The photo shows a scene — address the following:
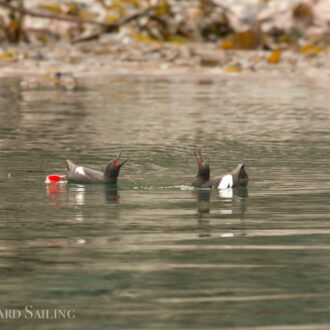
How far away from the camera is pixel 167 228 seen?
34.5 feet

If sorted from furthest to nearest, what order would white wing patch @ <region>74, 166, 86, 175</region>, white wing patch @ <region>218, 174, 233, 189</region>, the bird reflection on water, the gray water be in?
white wing patch @ <region>74, 166, 86, 175</region> → white wing patch @ <region>218, 174, 233, 189</region> → the bird reflection on water → the gray water

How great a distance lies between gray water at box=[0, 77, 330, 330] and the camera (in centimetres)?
751

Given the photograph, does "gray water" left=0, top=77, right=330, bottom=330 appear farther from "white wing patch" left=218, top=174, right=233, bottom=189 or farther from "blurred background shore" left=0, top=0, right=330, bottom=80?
"blurred background shore" left=0, top=0, right=330, bottom=80

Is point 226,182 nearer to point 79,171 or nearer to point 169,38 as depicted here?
point 79,171

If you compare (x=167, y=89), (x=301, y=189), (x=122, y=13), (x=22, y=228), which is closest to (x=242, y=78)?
(x=167, y=89)

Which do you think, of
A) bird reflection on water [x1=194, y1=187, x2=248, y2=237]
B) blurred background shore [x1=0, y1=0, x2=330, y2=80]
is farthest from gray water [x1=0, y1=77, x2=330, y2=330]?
blurred background shore [x1=0, y1=0, x2=330, y2=80]

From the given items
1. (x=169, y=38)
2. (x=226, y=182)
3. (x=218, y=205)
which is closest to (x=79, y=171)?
(x=226, y=182)

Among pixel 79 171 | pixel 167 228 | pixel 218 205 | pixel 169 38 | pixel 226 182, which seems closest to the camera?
pixel 167 228

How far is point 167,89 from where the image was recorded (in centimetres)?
3312

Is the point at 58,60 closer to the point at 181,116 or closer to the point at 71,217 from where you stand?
the point at 181,116

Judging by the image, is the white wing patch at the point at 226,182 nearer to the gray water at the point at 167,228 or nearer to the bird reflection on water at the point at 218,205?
the bird reflection on water at the point at 218,205

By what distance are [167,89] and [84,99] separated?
444 cm

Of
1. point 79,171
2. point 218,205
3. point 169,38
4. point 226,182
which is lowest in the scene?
point 218,205

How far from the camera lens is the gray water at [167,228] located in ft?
24.6
